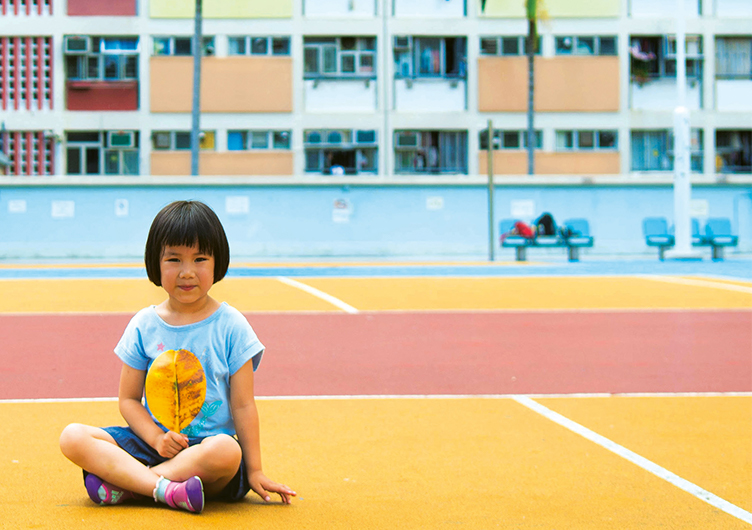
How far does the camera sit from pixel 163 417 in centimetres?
374

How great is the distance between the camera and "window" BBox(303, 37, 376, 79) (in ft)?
133

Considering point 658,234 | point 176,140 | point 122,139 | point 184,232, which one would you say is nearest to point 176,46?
point 176,140

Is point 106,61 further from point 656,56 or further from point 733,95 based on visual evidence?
point 733,95

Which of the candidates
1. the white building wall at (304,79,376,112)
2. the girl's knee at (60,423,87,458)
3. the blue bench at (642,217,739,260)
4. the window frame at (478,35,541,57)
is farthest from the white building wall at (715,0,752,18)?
the girl's knee at (60,423,87,458)

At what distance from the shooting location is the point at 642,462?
4.83 m

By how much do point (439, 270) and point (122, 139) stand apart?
71.5ft

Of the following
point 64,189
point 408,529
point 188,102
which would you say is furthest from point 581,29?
point 408,529

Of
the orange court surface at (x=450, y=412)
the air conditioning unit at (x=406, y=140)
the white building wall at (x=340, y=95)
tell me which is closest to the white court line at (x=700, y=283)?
the orange court surface at (x=450, y=412)

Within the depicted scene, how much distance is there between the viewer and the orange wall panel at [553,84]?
40.8m

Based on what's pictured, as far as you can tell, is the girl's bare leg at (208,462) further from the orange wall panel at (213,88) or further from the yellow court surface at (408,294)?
the orange wall panel at (213,88)

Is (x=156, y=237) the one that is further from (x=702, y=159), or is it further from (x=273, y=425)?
(x=702, y=159)

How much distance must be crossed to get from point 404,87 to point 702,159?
13.6m

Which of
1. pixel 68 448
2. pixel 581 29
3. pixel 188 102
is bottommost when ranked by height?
pixel 68 448

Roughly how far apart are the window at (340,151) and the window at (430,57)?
127 inches
